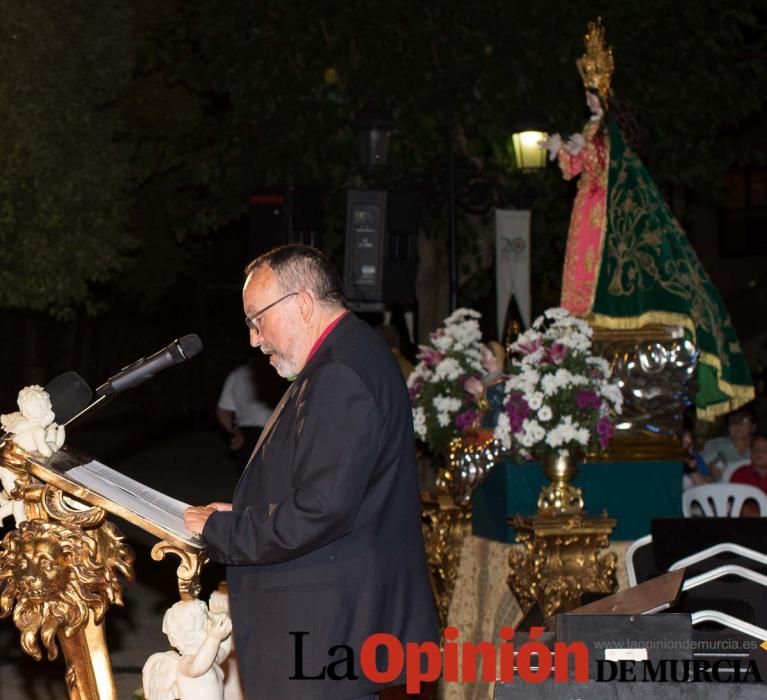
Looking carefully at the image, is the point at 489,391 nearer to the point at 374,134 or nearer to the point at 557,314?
the point at 557,314

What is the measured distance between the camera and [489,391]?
806cm

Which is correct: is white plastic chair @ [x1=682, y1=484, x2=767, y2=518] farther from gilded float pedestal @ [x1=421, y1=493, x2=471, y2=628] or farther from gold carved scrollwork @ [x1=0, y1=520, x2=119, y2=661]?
gold carved scrollwork @ [x1=0, y1=520, x2=119, y2=661]

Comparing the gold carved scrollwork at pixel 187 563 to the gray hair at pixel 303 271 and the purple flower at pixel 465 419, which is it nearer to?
the gray hair at pixel 303 271

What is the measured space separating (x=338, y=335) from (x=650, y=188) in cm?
471

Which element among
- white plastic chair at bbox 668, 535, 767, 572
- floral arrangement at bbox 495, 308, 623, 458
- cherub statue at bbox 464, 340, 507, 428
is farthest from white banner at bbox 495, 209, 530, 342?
white plastic chair at bbox 668, 535, 767, 572

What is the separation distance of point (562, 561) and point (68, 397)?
3698 millimetres

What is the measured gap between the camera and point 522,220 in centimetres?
1424

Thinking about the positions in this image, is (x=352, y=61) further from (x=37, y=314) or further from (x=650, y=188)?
(x=37, y=314)

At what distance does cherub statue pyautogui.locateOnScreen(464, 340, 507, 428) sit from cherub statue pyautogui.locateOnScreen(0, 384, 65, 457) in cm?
406

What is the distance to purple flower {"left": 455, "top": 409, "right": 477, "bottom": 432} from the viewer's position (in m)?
8.15

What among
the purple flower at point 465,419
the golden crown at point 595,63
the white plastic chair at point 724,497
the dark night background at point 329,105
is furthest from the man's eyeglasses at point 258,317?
the dark night background at point 329,105

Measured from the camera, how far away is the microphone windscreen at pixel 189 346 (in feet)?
13.5

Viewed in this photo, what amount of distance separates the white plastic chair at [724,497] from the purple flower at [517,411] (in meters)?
1.80

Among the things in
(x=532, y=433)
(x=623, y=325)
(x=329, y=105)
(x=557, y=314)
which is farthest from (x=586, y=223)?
(x=329, y=105)
